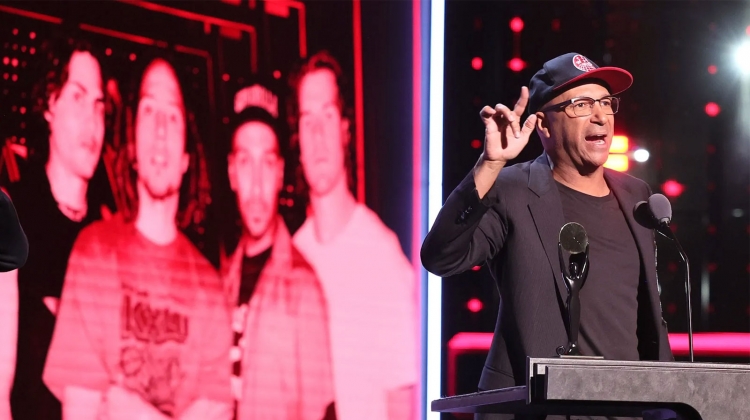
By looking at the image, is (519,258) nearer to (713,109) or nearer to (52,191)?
(52,191)

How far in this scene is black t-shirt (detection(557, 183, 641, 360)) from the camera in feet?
7.66

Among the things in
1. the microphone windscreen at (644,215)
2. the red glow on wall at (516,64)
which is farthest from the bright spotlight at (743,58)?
the microphone windscreen at (644,215)

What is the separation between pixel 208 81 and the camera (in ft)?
12.7

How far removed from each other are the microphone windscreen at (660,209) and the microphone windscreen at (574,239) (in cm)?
32

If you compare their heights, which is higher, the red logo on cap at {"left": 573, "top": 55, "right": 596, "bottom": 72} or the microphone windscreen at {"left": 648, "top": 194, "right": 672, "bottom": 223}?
the red logo on cap at {"left": 573, "top": 55, "right": 596, "bottom": 72}

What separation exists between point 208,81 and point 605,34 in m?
1.93

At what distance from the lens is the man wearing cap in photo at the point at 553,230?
2.27 m

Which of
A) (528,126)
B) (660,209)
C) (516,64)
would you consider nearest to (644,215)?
(660,209)

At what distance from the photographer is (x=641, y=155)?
427 cm

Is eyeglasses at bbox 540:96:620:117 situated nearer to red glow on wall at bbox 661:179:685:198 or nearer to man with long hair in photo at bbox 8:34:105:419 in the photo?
red glow on wall at bbox 661:179:685:198

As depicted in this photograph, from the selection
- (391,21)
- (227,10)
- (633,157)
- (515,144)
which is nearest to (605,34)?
(633,157)

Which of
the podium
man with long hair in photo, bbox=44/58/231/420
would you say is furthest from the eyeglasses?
man with long hair in photo, bbox=44/58/231/420

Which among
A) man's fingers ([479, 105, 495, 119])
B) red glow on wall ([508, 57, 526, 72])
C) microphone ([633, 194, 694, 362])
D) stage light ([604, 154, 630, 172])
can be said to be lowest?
microphone ([633, 194, 694, 362])

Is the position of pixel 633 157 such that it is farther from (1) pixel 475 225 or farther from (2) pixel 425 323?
(1) pixel 475 225
